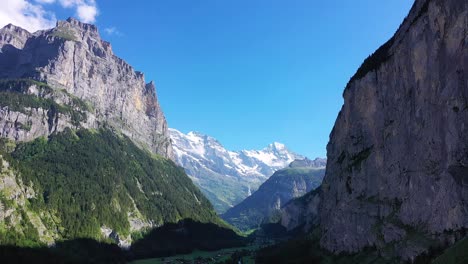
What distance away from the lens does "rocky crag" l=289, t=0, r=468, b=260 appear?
8269cm

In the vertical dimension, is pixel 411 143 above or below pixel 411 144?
above

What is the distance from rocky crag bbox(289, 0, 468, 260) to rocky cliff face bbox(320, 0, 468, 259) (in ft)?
0.71

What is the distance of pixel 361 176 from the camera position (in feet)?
440

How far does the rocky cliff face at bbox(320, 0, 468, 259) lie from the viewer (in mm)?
82750

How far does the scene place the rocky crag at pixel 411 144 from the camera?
8269 cm

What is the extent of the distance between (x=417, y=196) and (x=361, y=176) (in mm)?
37294

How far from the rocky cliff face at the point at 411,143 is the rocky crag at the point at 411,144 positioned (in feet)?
0.71

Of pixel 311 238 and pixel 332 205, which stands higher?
pixel 332 205

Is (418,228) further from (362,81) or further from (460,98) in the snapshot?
(362,81)

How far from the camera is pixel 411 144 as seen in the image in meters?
104

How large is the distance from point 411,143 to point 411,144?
26 cm

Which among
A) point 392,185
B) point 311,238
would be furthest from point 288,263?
point 392,185

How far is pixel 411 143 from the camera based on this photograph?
103688mm

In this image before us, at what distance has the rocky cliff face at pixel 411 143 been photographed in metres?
82.8
